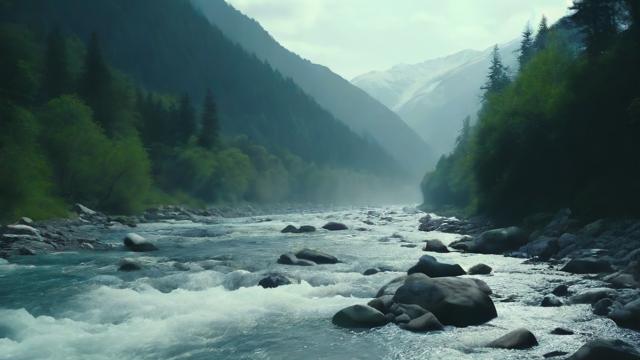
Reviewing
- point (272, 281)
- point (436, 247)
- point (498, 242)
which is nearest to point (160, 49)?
point (436, 247)

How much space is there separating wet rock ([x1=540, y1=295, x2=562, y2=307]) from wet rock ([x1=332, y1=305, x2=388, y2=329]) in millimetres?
5539

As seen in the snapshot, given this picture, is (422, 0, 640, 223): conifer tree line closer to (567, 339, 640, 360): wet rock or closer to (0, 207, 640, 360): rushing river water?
(0, 207, 640, 360): rushing river water

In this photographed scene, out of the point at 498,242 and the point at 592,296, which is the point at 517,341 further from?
the point at 498,242

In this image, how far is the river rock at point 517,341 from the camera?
1228 centimetres

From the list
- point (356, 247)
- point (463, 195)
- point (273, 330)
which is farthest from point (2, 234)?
point (463, 195)

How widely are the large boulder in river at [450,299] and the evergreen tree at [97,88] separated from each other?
69.9 metres

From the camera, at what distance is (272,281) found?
→ 65.8 feet

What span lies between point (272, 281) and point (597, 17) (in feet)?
131

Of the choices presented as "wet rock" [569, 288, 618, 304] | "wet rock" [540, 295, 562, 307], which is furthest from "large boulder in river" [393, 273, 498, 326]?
"wet rock" [569, 288, 618, 304]

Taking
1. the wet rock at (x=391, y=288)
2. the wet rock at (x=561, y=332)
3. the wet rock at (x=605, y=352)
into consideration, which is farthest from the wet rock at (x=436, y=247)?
the wet rock at (x=605, y=352)

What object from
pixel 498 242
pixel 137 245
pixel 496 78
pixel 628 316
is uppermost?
pixel 496 78

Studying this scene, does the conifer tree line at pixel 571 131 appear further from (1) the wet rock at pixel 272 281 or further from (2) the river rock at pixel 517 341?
(1) the wet rock at pixel 272 281

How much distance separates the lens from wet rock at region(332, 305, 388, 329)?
1449 cm

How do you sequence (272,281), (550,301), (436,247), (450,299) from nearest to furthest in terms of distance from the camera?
1. (450,299)
2. (550,301)
3. (272,281)
4. (436,247)
